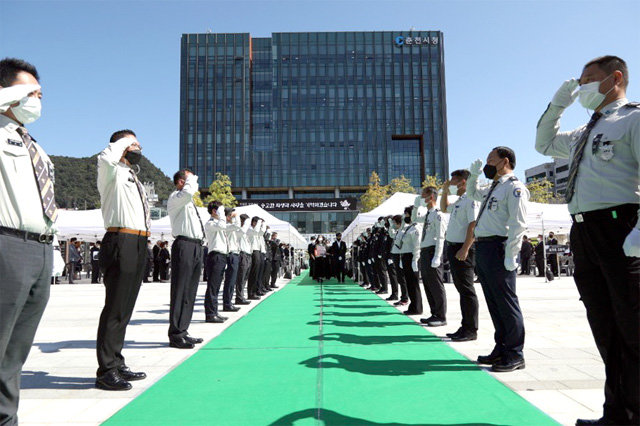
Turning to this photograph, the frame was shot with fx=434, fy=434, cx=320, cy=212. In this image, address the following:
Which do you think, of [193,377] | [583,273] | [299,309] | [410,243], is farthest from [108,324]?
[410,243]

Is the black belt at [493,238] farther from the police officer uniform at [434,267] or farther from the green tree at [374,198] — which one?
the green tree at [374,198]

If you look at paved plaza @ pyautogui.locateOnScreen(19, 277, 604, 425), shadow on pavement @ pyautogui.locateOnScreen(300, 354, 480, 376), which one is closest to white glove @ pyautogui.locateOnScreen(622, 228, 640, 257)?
paved plaza @ pyautogui.locateOnScreen(19, 277, 604, 425)

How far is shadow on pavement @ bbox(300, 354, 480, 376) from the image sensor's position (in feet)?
13.6

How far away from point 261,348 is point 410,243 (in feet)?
14.9

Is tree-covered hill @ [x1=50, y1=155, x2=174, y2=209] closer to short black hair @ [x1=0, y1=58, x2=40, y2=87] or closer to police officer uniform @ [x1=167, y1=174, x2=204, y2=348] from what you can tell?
police officer uniform @ [x1=167, y1=174, x2=204, y2=348]

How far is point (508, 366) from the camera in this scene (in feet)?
13.4

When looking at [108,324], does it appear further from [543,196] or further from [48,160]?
[543,196]

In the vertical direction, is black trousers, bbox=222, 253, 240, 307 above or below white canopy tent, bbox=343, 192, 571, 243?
below

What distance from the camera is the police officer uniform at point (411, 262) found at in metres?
8.27

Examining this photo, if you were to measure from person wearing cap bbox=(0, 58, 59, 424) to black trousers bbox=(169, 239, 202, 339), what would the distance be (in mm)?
3018

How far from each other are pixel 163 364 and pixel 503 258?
371cm

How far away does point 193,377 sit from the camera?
4062 mm

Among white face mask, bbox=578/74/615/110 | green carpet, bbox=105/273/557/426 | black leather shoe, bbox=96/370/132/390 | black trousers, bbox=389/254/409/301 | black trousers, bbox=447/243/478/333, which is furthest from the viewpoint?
black trousers, bbox=389/254/409/301


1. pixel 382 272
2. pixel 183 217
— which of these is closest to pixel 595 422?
pixel 183 217
